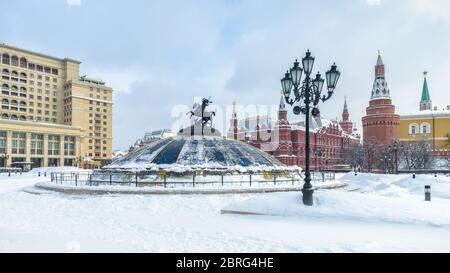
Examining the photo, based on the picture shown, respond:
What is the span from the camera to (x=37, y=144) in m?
82.4

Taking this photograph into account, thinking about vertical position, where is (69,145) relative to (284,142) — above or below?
below

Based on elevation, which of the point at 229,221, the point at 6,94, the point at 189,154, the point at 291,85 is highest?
the point at 6,94

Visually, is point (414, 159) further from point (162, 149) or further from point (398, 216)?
point (398, 216)

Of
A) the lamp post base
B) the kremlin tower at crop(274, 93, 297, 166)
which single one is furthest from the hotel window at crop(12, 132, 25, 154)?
the lamp post base

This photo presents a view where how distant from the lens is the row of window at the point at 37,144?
77.4 m

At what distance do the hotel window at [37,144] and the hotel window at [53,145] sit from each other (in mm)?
1854

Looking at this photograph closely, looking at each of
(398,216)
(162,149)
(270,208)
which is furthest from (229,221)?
(162,149)

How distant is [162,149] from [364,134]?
72891 millimetres

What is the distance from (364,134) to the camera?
8494 cm

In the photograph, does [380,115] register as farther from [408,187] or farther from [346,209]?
[346,209]

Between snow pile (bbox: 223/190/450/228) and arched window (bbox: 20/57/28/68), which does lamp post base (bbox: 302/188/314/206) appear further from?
arched window (bbox: 20/57/28/68)

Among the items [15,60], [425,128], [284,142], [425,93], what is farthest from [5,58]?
[425,93]

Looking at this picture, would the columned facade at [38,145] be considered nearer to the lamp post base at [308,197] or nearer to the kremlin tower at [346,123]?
the kremlin tower at [346,123]

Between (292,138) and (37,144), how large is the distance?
61279 mm
